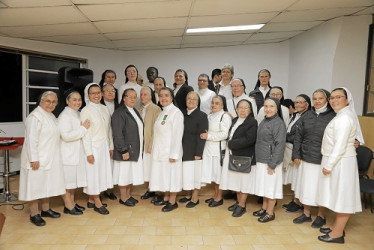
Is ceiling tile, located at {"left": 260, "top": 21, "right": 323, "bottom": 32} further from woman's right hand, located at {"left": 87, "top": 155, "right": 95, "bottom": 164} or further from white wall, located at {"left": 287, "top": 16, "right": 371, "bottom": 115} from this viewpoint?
woman's right hand, located at {"left": 87, "top": 155, "right": 95, "bottom": 164}

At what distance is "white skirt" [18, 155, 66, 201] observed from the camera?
313 centimetres

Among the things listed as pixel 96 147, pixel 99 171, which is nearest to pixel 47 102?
pixel 96 147

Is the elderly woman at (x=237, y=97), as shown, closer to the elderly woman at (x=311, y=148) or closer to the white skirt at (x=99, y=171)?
the elderly woman at (x=311, y=148)

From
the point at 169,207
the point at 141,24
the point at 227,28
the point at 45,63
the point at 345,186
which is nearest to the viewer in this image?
the point at 345,186

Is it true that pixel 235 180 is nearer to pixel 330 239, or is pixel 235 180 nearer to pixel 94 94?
pixel 330 239

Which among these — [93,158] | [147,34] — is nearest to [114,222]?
[93,158]

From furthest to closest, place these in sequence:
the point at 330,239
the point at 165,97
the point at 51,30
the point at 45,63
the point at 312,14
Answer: the point at 45,63 < the point at 51,30 < the point at 312,14 < the point at 165,97 < the point at 330,239

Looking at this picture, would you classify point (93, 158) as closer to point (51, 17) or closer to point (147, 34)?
point (51, 17)

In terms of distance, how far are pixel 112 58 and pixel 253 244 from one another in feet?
17.8

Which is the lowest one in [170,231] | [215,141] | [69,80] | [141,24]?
[170,231]

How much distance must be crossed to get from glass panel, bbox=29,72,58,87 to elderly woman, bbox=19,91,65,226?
3.08 m

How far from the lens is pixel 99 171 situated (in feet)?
11.7

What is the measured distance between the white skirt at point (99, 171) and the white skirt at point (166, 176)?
1.89 feet

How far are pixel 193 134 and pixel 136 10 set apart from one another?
1.70m
